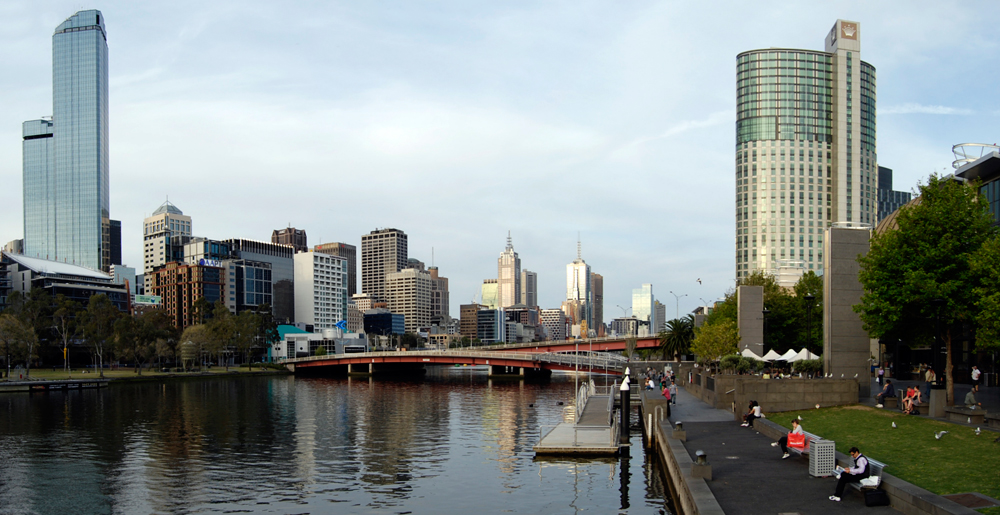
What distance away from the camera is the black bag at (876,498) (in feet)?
63.8

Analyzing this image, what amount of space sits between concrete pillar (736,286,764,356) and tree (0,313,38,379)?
95598 millimetres

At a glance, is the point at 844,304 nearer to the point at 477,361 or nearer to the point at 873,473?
the point at 873,473

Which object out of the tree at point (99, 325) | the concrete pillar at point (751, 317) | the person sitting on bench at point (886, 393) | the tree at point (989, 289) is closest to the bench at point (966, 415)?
the tree at point (989, 289)

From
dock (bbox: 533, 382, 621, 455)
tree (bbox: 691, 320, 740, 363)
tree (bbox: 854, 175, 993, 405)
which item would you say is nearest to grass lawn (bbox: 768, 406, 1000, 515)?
tree (bbox: 854, 175, 993, 405)

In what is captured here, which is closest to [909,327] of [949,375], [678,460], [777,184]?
[949,375]

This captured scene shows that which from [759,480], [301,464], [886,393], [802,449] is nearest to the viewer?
[759,480]

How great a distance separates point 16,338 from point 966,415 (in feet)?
371

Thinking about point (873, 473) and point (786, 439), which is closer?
point (873, 473)

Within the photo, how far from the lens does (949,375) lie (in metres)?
36.0

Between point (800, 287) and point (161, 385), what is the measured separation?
87903 mm

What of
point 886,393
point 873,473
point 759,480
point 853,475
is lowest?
point 759,480

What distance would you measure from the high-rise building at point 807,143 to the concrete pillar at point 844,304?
143328mm

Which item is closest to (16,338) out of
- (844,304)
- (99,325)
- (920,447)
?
(99,325)

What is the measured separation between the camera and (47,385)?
9662 centimetres
